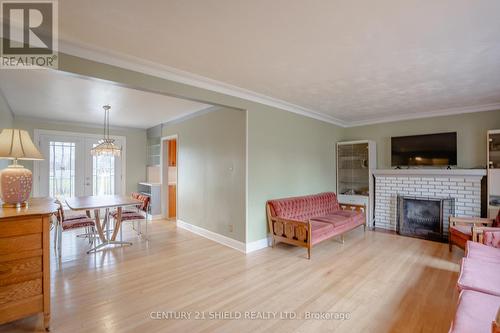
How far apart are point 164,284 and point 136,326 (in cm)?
75

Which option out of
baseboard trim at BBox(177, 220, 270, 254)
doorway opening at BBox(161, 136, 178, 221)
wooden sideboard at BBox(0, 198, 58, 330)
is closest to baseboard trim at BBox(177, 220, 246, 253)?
baseboard trim at BBox(177, 220, 270, 254)

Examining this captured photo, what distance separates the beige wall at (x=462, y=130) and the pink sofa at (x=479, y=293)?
2646mm

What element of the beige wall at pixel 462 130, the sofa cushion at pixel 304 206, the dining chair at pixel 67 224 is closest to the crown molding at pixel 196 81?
the beige wall at pixel 462 130

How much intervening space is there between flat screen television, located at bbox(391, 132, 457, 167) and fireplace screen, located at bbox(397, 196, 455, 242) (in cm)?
75

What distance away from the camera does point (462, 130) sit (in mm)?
4656

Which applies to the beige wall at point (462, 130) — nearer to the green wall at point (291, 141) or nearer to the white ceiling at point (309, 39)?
the green wall at point (291, 141)

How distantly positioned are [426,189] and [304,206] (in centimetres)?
267

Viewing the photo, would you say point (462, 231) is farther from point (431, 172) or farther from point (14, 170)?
point (14, 170)

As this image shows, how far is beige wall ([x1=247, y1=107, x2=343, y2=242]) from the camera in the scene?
3.98 m

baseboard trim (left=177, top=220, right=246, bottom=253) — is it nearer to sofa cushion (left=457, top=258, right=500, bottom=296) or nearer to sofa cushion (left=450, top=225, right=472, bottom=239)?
sofa cushion (left=457, top=258, right=500, bottom=296)

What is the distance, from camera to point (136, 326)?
206 cm

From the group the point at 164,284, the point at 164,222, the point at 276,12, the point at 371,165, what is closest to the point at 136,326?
the point at 164,284

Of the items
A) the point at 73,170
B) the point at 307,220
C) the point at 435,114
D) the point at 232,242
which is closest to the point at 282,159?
the point at 307,220

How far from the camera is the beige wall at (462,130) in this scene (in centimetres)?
446
